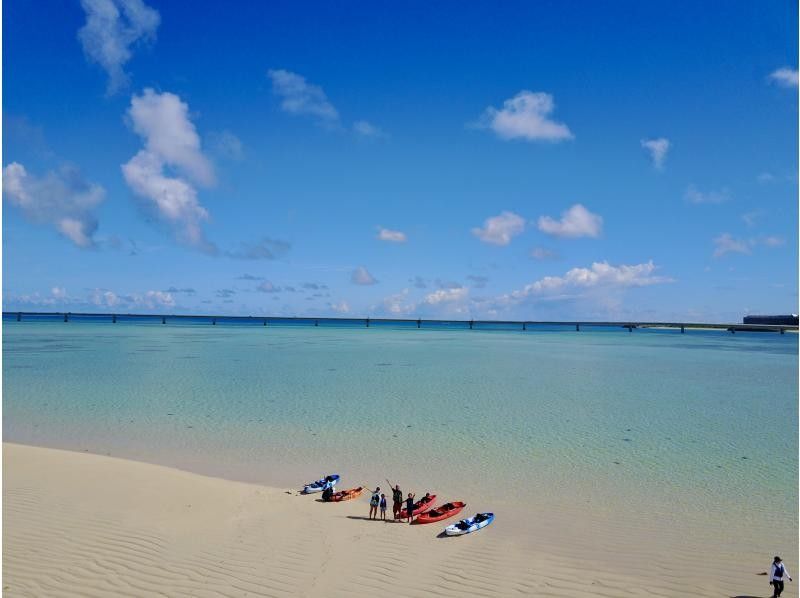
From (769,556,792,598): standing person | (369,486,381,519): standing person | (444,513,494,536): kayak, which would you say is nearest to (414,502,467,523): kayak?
(444,513,494,536): kayak

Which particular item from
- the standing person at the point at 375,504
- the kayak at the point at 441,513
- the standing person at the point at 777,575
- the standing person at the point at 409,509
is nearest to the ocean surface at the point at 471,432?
the kayak at the point at 441,513

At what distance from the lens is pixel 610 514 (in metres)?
14.4

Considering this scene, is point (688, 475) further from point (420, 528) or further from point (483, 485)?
point (420, 528)

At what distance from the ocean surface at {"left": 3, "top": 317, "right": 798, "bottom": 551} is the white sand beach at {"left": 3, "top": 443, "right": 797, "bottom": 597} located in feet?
7.31

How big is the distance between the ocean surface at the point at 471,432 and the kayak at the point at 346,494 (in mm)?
1444

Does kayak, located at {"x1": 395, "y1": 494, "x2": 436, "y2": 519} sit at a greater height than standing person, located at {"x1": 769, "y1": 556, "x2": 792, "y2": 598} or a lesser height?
lesser

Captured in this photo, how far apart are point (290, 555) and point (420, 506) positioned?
4.23 metres

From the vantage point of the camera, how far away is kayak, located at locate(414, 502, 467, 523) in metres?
13.6

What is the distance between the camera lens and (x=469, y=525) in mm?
13039

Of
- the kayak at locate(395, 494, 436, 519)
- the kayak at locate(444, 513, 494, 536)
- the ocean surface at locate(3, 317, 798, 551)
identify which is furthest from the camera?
the ocean surface at locate(3, 317, 798, 551)

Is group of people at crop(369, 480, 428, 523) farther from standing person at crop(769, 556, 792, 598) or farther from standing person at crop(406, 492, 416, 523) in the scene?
standing person at crop(769, 556, 792, 598)

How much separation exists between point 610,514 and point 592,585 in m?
4.27

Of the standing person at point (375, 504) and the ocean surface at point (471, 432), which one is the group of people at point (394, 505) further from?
the ocean surface at point (471, 432)

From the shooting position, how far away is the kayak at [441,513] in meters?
13.6
